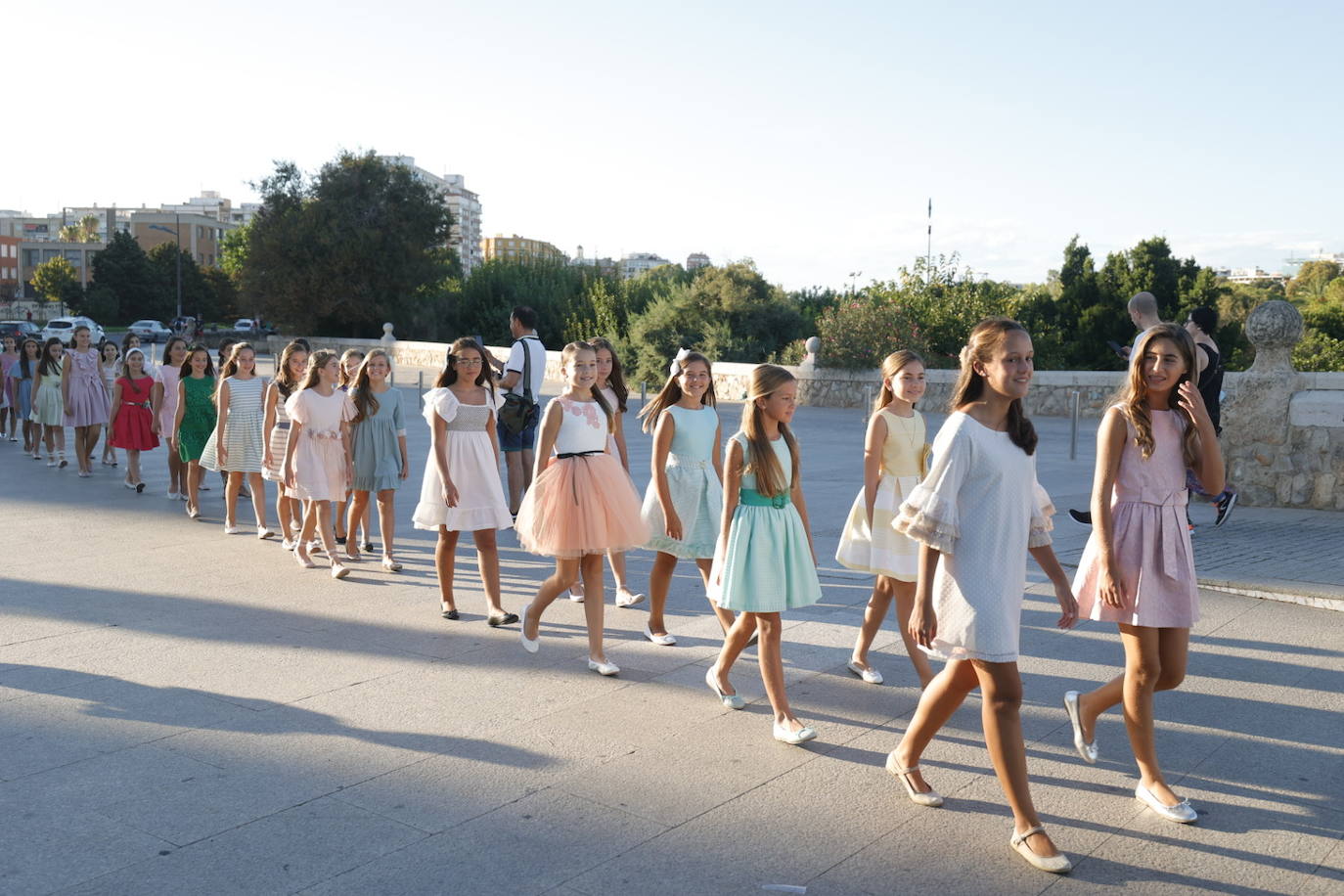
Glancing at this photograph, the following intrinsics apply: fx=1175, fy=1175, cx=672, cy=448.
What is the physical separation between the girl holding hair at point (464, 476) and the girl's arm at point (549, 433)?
719 mm

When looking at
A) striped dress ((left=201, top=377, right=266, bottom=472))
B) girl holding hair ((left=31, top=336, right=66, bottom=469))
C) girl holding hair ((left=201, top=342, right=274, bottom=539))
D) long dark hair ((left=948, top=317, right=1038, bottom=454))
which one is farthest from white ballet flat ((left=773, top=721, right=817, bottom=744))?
girl holding hair ((left=31, top=336, right=66, bottom=469))

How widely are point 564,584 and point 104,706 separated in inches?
88.3

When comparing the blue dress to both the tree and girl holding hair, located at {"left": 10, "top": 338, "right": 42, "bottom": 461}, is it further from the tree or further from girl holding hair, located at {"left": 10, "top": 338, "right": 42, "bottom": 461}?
the tree

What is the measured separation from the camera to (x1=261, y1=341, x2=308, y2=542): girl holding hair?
948cm

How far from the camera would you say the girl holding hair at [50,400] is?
52.3 feet

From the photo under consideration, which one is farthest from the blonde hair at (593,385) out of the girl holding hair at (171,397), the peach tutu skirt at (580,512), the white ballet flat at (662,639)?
the girl holding hair at (171,397)

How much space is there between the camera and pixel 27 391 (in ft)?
57.0

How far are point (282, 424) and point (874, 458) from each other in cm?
580

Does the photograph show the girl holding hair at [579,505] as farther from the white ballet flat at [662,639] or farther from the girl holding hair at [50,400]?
the girl holding hair at [50,400]

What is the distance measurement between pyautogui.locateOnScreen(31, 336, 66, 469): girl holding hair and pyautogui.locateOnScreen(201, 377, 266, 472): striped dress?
6614mm

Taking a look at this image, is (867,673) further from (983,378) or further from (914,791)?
(983,378)

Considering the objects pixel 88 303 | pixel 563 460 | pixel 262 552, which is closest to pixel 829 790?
pixel 563 460

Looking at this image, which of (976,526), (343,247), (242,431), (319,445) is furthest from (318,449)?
(343,247)

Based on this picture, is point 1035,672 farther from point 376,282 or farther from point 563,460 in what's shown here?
point 376,282
